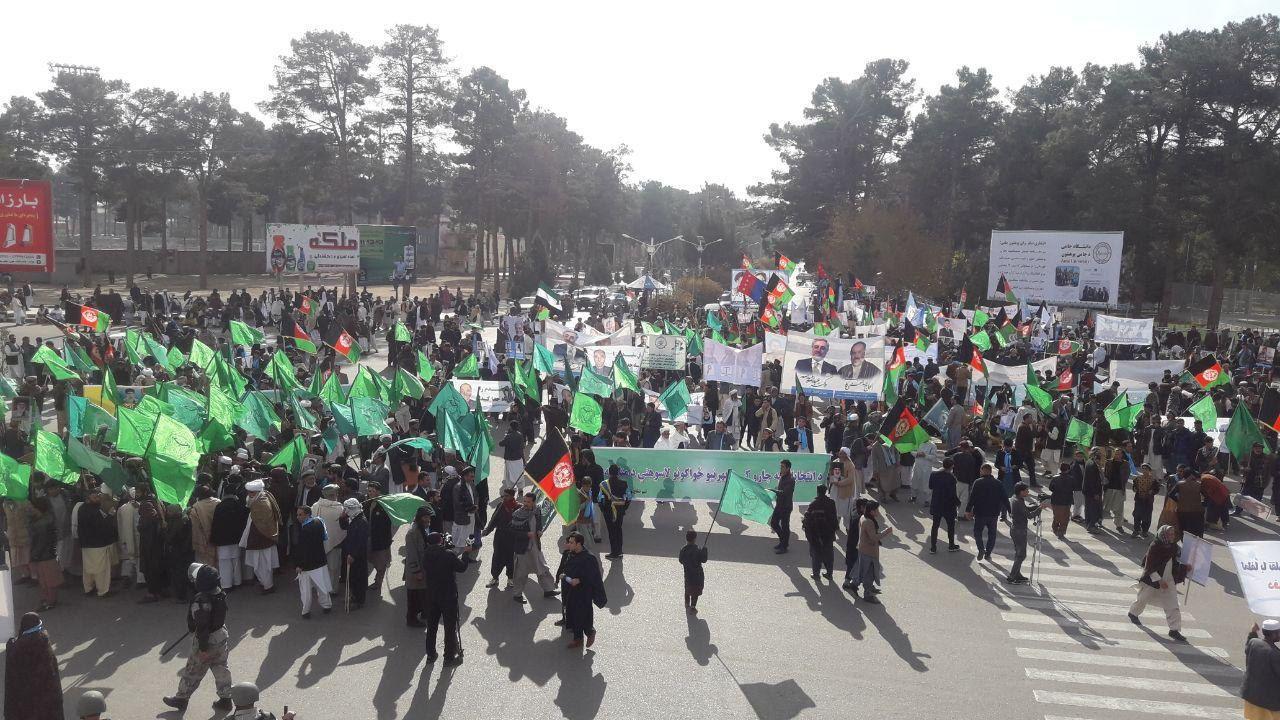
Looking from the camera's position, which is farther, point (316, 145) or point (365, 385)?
point (316, 145)

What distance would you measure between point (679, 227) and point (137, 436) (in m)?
106

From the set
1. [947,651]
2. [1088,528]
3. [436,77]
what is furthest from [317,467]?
[436,77]

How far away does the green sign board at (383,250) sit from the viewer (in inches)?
1922

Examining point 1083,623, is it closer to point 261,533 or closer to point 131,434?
point 261,533

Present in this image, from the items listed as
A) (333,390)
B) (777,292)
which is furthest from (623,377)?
(777,292)

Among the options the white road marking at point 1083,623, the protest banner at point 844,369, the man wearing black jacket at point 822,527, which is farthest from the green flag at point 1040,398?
the man wearing black jacket at point 822,527

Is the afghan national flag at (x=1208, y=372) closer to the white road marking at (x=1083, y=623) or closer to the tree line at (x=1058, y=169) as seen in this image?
the white road marking at (x=1083, y=623)

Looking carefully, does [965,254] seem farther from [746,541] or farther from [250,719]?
[250,719]

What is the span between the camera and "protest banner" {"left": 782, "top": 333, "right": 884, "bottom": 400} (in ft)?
59.1

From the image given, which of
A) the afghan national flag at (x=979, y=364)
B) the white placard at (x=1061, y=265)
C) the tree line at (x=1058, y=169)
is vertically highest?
the tree line at (x=1058, y=169)

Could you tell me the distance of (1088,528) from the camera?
1409cm

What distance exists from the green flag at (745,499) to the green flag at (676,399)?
4515 millimetres

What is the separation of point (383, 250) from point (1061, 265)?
3268 cm

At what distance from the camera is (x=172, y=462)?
33.1ft
